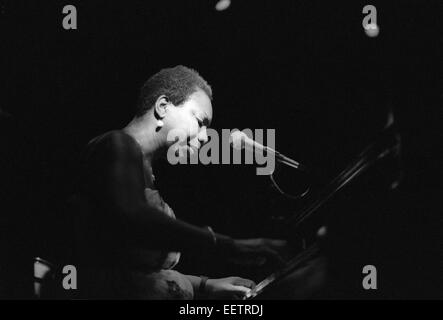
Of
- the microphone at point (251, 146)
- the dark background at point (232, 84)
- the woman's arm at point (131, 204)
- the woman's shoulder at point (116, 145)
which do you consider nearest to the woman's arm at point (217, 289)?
the dark background at point (232, 84)

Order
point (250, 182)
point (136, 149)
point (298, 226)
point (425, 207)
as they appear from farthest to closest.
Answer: point (250, 182) → point (425, 207) → point (298, 226) → point (136, 149)

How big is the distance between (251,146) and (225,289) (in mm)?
589

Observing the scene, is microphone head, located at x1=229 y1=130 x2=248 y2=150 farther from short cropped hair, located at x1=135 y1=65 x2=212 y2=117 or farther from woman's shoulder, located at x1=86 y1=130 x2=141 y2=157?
woman's shoulder, located at x1=86 y1=130 x2=141 y2=157

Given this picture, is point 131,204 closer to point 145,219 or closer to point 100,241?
point 145,219

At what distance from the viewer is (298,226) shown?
Answer: 2.05 m

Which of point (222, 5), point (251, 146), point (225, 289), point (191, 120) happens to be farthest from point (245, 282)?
point (222, 5)

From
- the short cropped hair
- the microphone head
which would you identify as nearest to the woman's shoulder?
the short cropped hair

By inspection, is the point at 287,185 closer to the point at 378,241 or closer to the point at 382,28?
the point at 378,241

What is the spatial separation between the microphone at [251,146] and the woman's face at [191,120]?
5.9 inches

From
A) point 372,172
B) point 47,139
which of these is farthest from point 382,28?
point 47,139

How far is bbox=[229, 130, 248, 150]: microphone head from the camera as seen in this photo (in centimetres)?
219

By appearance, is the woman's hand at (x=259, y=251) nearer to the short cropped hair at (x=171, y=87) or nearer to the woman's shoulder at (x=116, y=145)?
the woman's shoulder at (x=116, y=145)

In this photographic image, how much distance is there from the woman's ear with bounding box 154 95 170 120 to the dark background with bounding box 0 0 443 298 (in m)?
0.35
